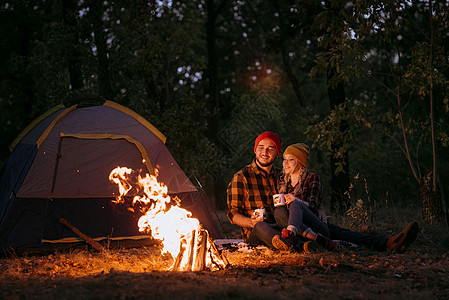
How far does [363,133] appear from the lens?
24609 mm

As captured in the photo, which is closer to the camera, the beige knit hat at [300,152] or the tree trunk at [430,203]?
the beige knit hat at [300,152]

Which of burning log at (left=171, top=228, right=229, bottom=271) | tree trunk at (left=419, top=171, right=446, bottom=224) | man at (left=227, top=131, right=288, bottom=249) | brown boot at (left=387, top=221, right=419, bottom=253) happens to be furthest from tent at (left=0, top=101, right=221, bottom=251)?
tree trunk at (left=419, top=171, right=446, bottom=224)

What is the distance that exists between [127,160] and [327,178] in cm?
960

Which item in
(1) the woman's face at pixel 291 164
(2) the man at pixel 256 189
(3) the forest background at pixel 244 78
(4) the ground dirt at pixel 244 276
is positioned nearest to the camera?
(4) the ground dirt at pixel 244 276

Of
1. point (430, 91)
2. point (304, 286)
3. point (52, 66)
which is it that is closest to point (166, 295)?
point (304, 286)

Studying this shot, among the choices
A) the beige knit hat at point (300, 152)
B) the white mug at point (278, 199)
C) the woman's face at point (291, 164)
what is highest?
the beige knit hat at point (300, 152)

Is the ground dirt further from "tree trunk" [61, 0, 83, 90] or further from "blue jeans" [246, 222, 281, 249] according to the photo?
"tree trunk" [61, 0, 83, 90]

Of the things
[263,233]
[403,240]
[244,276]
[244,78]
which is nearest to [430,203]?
[403,240]

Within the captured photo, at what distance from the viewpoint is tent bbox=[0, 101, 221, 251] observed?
6.84m

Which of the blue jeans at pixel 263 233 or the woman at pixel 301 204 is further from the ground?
the woman at pixel 301 204

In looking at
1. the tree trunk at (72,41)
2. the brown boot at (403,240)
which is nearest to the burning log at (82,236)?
the brown boot at (403,240)

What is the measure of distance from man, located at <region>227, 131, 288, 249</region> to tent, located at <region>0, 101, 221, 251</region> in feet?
4.67

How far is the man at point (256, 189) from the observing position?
6.46 metres

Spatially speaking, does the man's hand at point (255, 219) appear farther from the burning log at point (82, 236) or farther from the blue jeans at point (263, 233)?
the burning log at point (82, 236)
